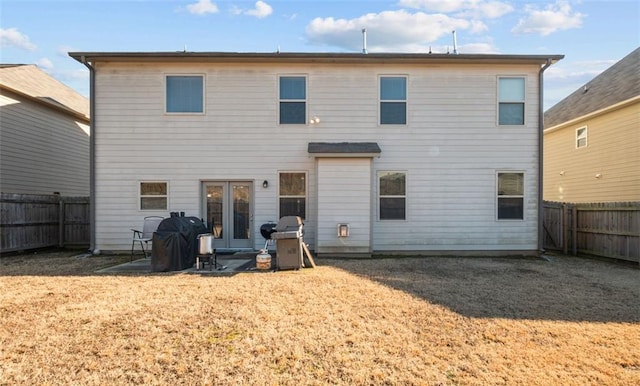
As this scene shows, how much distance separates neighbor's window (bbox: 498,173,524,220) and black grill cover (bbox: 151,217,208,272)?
7.98 m

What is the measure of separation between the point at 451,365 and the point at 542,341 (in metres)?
1.26

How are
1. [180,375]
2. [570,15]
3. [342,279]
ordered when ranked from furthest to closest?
[570,15] → [342,279] → [180,375]

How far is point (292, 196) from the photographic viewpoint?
995 centimetres

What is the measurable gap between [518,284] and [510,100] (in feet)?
A: 18.7

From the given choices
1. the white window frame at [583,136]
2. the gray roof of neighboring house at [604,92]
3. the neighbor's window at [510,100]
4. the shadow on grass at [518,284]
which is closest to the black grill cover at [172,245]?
the shadow on grass at [518,284]

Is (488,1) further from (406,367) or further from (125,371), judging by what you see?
(125,371)

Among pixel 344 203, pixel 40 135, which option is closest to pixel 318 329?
pixel 344 203

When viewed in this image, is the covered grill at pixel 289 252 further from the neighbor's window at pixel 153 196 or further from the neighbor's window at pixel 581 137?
the neighbor's window at pixel 581 137

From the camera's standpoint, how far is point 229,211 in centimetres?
1004

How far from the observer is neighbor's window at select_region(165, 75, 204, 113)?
994 cm

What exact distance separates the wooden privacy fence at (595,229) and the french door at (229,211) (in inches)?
347

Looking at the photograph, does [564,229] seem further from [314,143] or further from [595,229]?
[314,143]

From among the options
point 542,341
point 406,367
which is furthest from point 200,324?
point 542,341

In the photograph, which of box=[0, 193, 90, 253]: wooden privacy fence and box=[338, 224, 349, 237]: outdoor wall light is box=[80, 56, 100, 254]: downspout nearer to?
box=[0, 193, 90, 253]: wooden privacy fence
